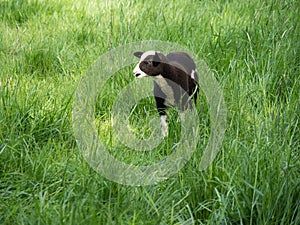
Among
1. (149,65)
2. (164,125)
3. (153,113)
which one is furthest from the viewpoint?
(153,113)

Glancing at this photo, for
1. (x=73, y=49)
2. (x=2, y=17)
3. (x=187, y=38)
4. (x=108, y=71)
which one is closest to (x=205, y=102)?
(x=108, y=71)

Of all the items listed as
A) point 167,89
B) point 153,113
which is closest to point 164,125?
point 167,89

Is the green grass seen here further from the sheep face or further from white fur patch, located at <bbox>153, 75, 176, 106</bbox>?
the sheep face

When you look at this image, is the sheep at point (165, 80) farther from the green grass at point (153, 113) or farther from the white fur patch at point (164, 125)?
the green grass at point (153, 113)

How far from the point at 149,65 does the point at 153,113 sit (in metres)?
0.55

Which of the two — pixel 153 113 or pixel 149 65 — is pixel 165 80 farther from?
pixel 153 113

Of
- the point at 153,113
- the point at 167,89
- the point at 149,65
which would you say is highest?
the point at 149,65

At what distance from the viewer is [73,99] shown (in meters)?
3.34

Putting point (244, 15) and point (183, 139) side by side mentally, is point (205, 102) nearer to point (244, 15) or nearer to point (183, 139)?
point (183, 139)

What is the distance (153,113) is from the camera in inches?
134

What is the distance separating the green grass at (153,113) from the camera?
2.17 metres

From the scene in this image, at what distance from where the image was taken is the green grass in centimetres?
217

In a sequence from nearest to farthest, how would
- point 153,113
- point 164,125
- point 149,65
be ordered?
point 149,65, point 164,125, point 153,113

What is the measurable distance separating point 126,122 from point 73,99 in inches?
17.1
